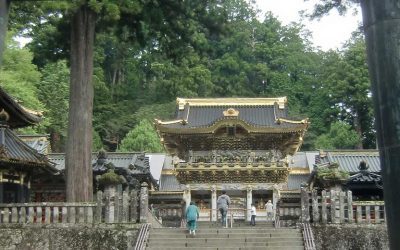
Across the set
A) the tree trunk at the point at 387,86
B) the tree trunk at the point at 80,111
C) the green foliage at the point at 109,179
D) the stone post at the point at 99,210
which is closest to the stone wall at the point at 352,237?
the green foliage at the point at 109,179

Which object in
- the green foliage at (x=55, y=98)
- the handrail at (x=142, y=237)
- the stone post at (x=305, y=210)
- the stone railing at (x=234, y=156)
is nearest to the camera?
the handrail at (x=142, y=237)

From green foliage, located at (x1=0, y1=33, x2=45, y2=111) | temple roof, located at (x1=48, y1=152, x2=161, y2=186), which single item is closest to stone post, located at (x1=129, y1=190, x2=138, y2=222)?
temple roof, located at (x1=48, y1=152, x2=161, y2=186)

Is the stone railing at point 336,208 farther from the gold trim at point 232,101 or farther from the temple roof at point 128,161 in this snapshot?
the gold trim at point 232,101

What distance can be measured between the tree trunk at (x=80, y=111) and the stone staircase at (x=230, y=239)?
2.35m

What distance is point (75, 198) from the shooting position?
1616 cm

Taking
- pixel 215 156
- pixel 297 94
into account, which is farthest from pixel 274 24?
pixel 215 156

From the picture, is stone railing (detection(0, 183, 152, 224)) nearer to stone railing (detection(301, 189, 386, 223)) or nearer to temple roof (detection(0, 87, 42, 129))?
temple roof (detection(0, 87, 42, 129))

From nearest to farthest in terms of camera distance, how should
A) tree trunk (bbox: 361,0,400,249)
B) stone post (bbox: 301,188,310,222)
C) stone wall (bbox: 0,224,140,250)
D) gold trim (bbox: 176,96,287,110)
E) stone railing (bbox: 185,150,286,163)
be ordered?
tree trunk (bbox: 361,0,400,249)
stone wall (bbox: 0,224,140,250)
stone post (bbox: 301,188,310,222)
stone railing (bbox: 185,150,286,163)
gold trim (bbox: 176,96,287,110)

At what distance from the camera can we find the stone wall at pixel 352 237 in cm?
1573

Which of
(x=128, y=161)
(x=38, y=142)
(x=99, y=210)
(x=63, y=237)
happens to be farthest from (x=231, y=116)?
(x=63, y=237)

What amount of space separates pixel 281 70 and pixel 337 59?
276 inches

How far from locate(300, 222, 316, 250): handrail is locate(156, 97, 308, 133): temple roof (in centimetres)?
1148

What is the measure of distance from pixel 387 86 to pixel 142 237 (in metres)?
12.2

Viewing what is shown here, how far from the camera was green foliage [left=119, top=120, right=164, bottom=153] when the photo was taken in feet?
136
